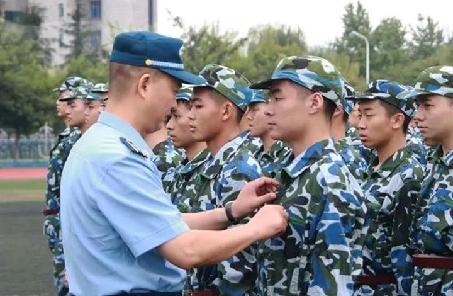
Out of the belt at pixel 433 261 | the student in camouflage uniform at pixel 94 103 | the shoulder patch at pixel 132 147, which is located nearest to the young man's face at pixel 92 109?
the student in camouflage uniform at pixel 94 103

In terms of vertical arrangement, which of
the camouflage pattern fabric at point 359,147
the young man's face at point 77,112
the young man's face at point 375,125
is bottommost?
the young man's face at point 77,112

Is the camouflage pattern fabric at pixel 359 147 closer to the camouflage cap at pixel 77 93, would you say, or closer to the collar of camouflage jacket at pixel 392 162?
the collar of camouflage jacket at pixel 392 162

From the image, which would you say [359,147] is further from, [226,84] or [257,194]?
[257,194]

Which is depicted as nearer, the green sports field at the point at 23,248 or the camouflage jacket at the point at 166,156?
the camouflage jacket at the point at 166,156

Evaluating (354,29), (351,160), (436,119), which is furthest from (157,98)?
(354,29)

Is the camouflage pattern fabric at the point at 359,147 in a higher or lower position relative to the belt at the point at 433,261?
lower

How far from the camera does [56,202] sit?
8.96 meters

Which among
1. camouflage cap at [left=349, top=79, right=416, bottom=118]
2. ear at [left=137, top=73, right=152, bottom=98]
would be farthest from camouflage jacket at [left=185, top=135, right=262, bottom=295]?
ear at [left=137, top=73, right=152, bottom=98]

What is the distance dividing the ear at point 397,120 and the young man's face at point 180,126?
1.24 meters

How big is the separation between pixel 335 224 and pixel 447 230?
1.34 m

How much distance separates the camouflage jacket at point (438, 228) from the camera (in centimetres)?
480

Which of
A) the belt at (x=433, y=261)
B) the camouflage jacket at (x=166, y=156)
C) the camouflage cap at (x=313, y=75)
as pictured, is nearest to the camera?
the camouflage cap at (x=313, y=75)

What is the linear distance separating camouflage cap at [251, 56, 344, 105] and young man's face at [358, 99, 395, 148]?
1.85 meters

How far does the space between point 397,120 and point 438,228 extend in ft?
4.12
